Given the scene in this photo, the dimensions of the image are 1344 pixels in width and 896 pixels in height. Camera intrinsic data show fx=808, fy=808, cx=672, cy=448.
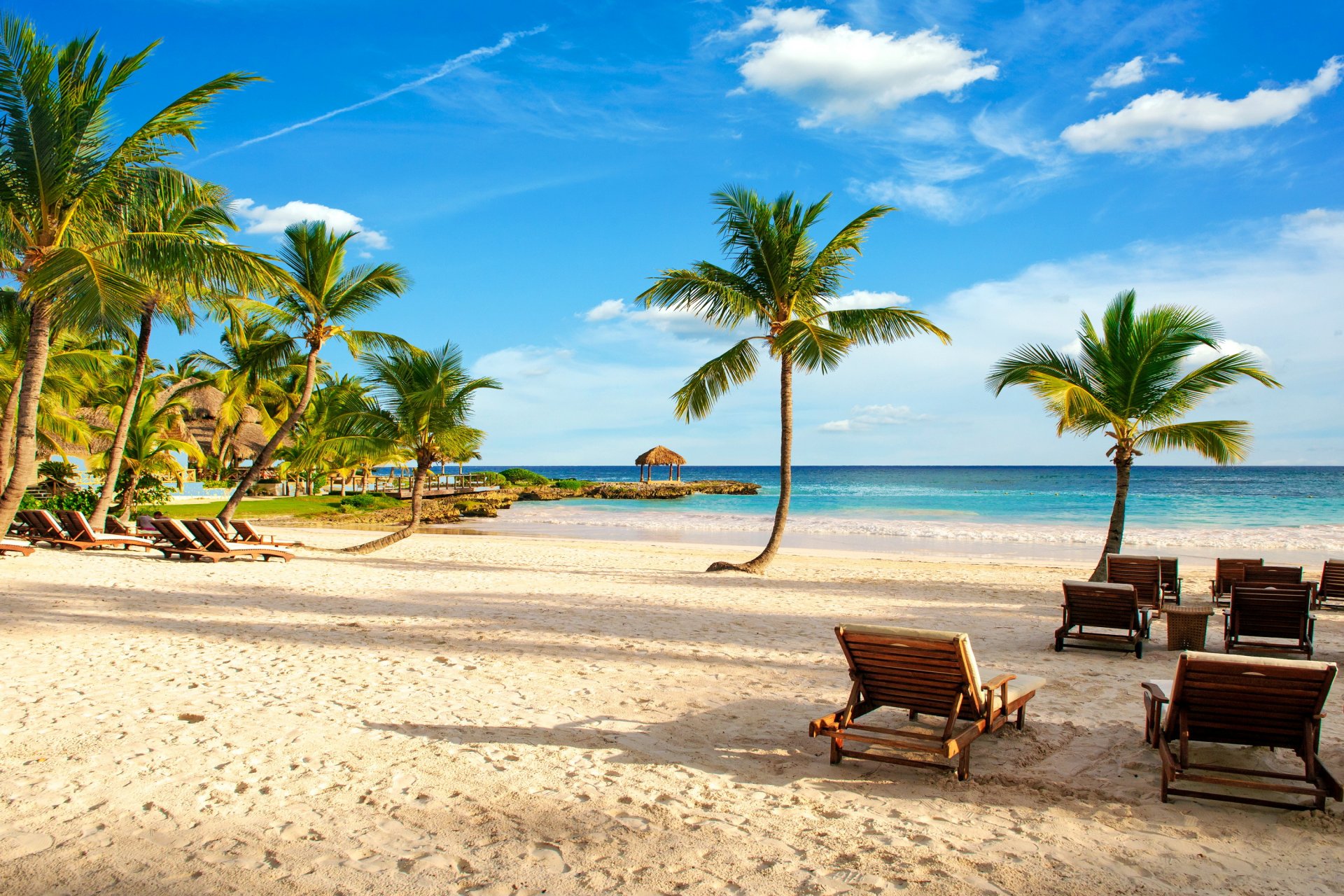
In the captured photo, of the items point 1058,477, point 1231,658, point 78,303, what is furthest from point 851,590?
point 1058,477

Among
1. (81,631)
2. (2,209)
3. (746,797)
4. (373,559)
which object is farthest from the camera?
(373,559)

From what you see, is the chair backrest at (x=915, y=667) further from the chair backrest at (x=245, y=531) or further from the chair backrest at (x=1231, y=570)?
the chair backrest at (x=245, y=531)

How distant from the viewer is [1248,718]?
3.65 meters

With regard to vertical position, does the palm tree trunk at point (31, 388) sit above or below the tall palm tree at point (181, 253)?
below

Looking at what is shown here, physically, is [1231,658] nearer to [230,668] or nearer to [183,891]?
[183,891]

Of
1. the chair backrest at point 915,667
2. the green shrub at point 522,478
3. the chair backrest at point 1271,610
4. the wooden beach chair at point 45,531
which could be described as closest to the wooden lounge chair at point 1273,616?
the chair backrest at point 1271,610

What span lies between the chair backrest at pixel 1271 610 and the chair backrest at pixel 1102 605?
87 centimetres

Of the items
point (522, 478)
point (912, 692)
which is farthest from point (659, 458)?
point (912, 692)

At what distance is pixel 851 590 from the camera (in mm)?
11445

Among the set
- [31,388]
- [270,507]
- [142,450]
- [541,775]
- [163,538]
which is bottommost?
[270,507]

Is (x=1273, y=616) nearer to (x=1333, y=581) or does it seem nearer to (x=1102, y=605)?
(x=1102, y=605)

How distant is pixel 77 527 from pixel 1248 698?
15.2 metres

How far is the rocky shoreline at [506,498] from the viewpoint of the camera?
27.8 m

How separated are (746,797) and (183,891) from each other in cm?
218
